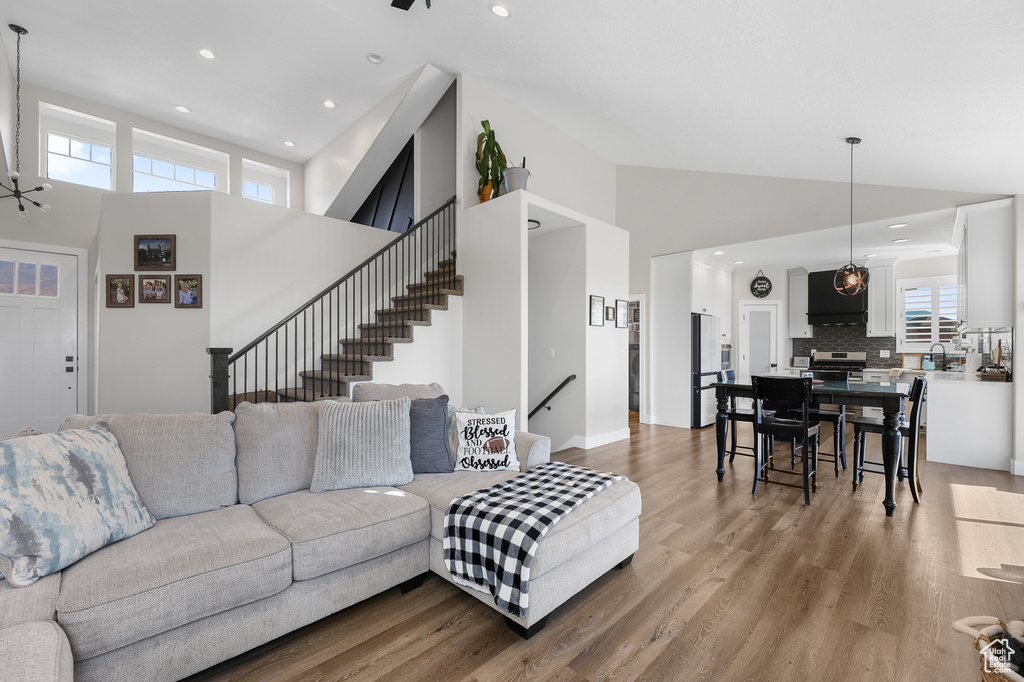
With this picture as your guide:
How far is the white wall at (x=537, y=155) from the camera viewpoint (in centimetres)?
512

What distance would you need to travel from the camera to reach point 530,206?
4.62 m

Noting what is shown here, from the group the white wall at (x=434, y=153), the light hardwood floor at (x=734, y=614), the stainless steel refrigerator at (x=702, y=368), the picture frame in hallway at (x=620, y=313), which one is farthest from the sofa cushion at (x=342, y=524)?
the stainless steel refrigerator at (x=702, y=368)

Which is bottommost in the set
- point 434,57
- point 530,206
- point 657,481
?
point 657,481

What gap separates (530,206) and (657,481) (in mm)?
2820

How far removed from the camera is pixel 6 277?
206 inches

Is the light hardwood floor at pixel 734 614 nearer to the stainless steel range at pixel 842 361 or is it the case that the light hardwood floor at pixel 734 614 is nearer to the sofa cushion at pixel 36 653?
the sofa cushion at pixel 36 653

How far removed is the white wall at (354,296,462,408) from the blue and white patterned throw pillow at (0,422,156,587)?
8.08ft

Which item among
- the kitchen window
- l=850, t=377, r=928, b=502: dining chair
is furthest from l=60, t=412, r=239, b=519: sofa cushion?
the kitchen window

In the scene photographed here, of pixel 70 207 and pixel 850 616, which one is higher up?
pixel 70 207

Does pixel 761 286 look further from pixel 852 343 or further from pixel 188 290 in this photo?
pixel 188 290

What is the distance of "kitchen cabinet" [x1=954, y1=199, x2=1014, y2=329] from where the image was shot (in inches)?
174

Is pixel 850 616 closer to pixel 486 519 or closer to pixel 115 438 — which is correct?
pixel 486 519

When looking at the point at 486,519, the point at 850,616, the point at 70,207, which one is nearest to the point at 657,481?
the point at 850,616

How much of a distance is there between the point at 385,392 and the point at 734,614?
2250 mm
